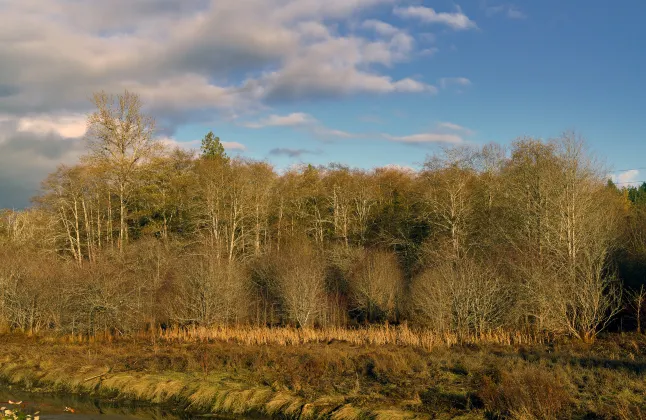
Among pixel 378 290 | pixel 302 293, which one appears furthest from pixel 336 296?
pixel 302 293

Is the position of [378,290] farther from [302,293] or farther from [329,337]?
[329,337]

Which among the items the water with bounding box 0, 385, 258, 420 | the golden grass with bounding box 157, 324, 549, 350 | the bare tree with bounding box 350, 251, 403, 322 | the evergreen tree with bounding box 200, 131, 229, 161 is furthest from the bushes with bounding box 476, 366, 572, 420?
the evergreen tree with bounding box 200, 131, 229, 161

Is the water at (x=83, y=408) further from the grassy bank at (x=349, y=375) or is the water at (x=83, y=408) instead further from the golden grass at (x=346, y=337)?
the golden grass at (x=346, y=337)

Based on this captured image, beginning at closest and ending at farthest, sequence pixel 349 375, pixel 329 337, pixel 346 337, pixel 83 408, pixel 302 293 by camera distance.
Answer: pixel 83 408
pixel 349 375
pixel 346 337
pixel 329 337
pixel 302 293

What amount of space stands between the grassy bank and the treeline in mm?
2455

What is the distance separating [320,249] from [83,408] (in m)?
25.1

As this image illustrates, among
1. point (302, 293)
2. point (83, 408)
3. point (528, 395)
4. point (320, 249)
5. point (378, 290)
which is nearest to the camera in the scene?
point (528, 395)

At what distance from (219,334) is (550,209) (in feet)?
64.4

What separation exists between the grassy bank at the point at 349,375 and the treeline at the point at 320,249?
2.46 meters

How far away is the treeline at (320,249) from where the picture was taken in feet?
83.0

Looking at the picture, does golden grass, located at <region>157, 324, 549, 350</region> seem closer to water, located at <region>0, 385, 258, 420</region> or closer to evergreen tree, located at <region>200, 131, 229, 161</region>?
water, located at <region>0, 385, 258, 420</region>

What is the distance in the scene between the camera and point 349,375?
1908 centimetres

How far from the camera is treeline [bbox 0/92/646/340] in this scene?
25297mm

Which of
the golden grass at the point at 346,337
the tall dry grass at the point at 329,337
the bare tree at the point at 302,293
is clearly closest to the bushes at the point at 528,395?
the golden grass at the point at 346,337
